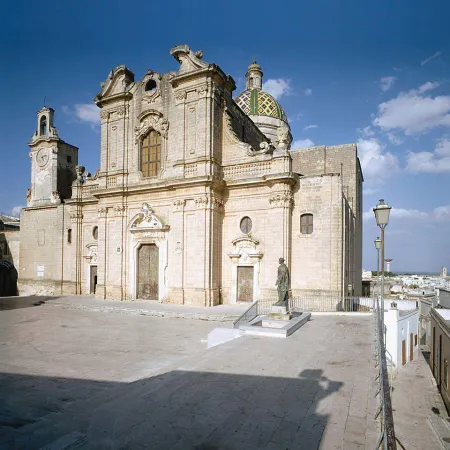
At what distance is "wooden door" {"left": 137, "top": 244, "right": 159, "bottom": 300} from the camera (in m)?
21.1

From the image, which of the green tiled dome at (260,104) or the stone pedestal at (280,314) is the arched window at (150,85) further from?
the stone pedestal at (280,314)

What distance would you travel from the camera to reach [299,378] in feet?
22.1

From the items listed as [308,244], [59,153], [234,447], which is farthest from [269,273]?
[59,153]

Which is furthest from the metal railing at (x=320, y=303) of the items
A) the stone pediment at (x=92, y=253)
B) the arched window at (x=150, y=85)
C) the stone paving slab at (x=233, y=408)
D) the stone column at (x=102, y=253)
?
the arched window at (x=150, y=85)

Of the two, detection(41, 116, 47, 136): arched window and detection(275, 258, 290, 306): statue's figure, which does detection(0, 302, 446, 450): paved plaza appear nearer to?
detection(275, 258, 290, 306): statue's figure

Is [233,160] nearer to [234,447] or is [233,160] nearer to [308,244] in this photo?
[308,244]

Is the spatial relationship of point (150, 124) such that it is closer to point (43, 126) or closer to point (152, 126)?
point (152, 126)

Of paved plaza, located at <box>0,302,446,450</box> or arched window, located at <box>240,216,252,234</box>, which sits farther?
arched window, located at <box>240,216,252,234</box>

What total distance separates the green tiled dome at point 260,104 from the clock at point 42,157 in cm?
1826

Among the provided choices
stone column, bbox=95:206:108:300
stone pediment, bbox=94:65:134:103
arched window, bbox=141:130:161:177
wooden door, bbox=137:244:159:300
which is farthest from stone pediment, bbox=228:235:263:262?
stone pediment, bbox=94:65:134:103

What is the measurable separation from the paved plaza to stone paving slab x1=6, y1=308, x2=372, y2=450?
0.02 m

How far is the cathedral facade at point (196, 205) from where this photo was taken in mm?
17812

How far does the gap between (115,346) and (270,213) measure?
10.5 m

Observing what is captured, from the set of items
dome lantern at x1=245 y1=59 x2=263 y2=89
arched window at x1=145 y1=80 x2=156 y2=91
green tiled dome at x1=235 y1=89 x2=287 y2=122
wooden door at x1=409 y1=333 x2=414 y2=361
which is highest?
dome lantern at x1=245 y1=59 x2=263 y2=89
